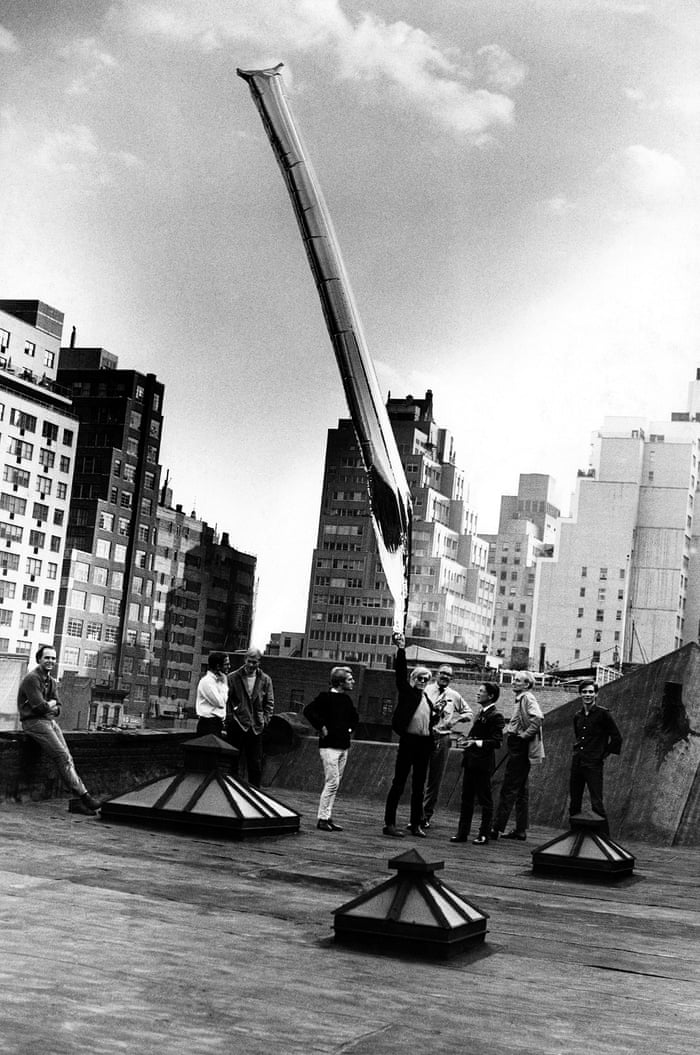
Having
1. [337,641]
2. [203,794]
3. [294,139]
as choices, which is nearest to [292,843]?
[203,794]

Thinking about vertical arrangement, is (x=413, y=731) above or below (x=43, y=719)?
above

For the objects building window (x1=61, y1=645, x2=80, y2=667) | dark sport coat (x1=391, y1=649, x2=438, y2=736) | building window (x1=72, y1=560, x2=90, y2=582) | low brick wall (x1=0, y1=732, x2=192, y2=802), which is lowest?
building window (x1=61, y1=645, x2=80, y2=667)

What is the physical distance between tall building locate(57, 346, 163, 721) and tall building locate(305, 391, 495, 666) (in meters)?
28.8

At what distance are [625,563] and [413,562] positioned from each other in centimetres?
3416

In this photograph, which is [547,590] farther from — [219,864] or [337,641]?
[219,864]

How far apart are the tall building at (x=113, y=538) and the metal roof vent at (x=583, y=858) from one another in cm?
11731

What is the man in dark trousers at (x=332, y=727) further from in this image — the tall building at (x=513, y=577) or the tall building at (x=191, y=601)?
the tall building at (x=513, y=577)

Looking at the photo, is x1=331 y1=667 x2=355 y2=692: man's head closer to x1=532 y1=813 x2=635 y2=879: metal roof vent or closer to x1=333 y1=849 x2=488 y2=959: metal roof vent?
x1=532 y1=813 x2=635 y2=879: metal roof vent

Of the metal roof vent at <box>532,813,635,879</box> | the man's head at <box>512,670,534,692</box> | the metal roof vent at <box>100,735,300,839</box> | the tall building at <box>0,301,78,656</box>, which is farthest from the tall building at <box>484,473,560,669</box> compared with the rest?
the metal roof vent at <box>532,813,635,879</box>

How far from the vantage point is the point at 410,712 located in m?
13.8

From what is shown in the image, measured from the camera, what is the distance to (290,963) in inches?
236

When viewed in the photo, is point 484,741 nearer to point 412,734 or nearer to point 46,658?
point 412,734

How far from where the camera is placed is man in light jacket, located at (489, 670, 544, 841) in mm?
14383

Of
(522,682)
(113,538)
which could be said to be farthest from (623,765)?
(113,538)
